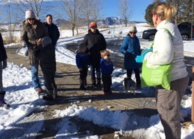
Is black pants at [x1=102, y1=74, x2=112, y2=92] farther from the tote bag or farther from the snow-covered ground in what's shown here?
the tote bag

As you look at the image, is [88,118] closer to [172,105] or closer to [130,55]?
[172,105]

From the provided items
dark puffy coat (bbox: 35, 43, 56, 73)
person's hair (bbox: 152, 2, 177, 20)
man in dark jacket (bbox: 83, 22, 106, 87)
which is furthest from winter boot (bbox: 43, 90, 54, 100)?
person's hair (bbox: 152, 2, 177, 20)

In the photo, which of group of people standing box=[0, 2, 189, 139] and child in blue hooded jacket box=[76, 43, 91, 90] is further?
child in blue hooded jacket box=[76, 43, 91, 90]

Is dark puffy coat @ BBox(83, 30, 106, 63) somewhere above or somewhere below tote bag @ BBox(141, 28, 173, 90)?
above

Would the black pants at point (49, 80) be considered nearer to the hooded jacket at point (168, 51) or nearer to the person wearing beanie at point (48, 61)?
the person wearing beanie at point (48, 61)

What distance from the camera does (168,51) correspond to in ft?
7.09

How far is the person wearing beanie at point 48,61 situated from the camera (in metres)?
4.49

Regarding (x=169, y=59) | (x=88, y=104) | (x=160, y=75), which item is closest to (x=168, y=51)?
(x=169, y=59)

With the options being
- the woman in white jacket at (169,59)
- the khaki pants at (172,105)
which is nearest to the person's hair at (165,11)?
the woman in white jacket at (169,59)

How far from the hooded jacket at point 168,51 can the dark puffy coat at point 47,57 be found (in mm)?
2732

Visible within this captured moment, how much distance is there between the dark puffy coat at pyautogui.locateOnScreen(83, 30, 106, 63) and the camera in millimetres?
5535

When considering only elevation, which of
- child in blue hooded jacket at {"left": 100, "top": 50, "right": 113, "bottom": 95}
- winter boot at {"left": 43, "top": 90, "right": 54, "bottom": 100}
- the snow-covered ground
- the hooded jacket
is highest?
the hooded jacket

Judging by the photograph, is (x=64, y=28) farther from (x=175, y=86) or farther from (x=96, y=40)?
(x=175, y=86)

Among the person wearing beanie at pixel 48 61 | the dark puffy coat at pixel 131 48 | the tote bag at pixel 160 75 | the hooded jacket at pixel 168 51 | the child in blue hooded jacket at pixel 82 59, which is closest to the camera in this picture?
the hooded jacket at pixel 168 51
